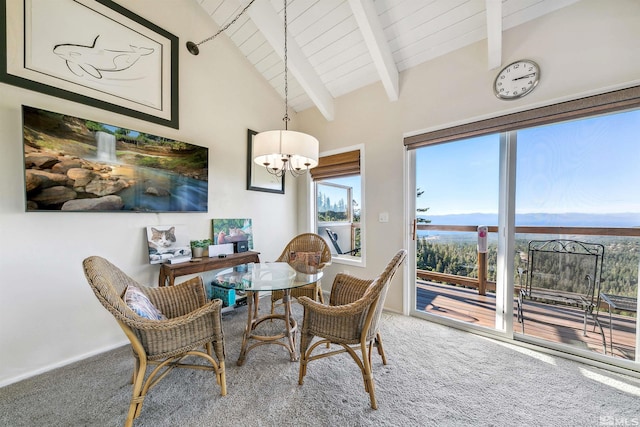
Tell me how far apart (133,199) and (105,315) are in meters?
1.09

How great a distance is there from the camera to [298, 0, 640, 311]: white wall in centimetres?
185

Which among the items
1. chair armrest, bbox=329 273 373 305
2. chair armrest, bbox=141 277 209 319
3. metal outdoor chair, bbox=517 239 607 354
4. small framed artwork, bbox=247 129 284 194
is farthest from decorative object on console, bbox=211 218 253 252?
metal outdoor chair, bbox=517 239 607 354

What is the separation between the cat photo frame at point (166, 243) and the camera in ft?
7.77

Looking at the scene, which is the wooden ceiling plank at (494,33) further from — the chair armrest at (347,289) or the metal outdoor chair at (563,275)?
the chair armrest at (347,289)

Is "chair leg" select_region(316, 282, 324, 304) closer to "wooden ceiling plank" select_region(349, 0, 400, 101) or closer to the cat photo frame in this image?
the cat photo frame

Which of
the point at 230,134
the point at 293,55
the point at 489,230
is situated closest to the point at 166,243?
the point at 230,134

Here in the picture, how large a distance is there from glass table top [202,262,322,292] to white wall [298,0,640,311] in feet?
4.62

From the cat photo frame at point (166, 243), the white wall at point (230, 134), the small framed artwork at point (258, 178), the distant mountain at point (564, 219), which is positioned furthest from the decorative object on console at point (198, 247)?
the distant mountain at point (564, 219)

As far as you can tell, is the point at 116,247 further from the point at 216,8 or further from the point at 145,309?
the point at 216,8

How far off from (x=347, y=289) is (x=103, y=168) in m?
2.39

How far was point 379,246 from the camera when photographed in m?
3.12

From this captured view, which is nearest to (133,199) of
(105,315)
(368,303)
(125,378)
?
(105,315)

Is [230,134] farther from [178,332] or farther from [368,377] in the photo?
[368,377]

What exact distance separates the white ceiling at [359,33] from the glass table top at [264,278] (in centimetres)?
236
